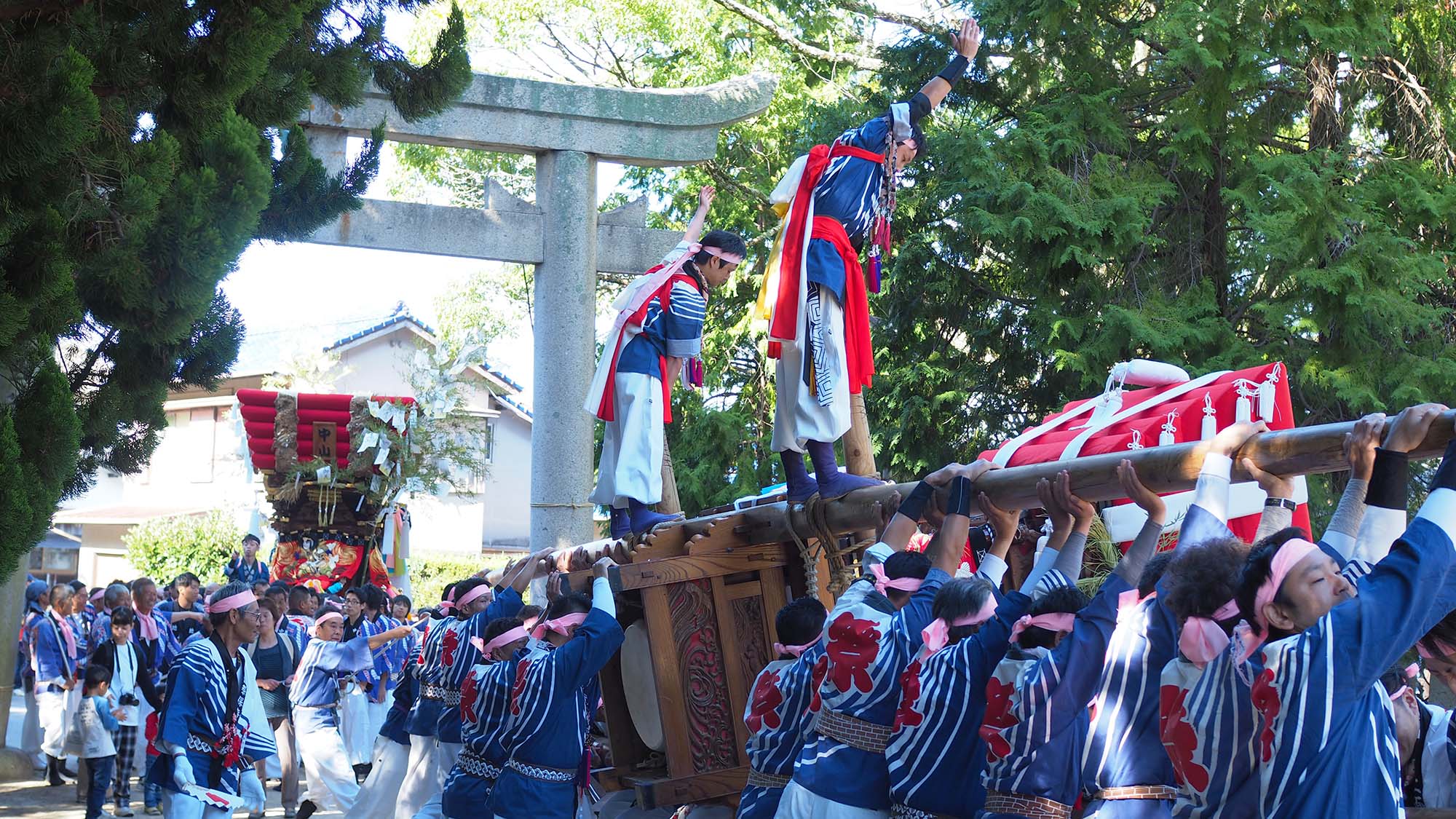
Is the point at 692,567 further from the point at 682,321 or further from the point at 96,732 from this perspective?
the point at 96,732

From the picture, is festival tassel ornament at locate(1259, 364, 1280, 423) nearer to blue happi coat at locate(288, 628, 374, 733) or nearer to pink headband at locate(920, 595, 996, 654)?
pink headband at locate(920, 595, 996, 654)

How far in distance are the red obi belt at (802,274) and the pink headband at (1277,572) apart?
299cm

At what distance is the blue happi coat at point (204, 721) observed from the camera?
6.96 meters

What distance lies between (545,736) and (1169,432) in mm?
3098

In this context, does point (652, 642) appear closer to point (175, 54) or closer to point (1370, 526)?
point (175, 54)

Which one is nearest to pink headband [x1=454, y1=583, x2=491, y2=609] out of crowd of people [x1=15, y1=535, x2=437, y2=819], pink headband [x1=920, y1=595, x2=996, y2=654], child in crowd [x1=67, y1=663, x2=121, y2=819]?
crowd of people [x1=15, y1=535, x2=437, y2=819]

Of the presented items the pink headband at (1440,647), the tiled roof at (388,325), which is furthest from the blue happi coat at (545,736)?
the tiled roof at (388,325)

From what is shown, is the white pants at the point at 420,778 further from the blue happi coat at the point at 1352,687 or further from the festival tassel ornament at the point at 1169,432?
the blue happi coat at the point at 1352,687

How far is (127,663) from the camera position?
37.9 ft

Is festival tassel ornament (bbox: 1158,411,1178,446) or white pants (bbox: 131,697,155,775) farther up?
festival tassel ornament (bbox: 1158,411,1178,446)

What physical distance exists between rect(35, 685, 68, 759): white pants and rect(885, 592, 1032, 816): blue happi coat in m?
10.0

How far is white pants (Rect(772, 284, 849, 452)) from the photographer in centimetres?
573

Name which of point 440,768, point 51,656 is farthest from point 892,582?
point 51,656

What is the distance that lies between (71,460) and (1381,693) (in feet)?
16.6
